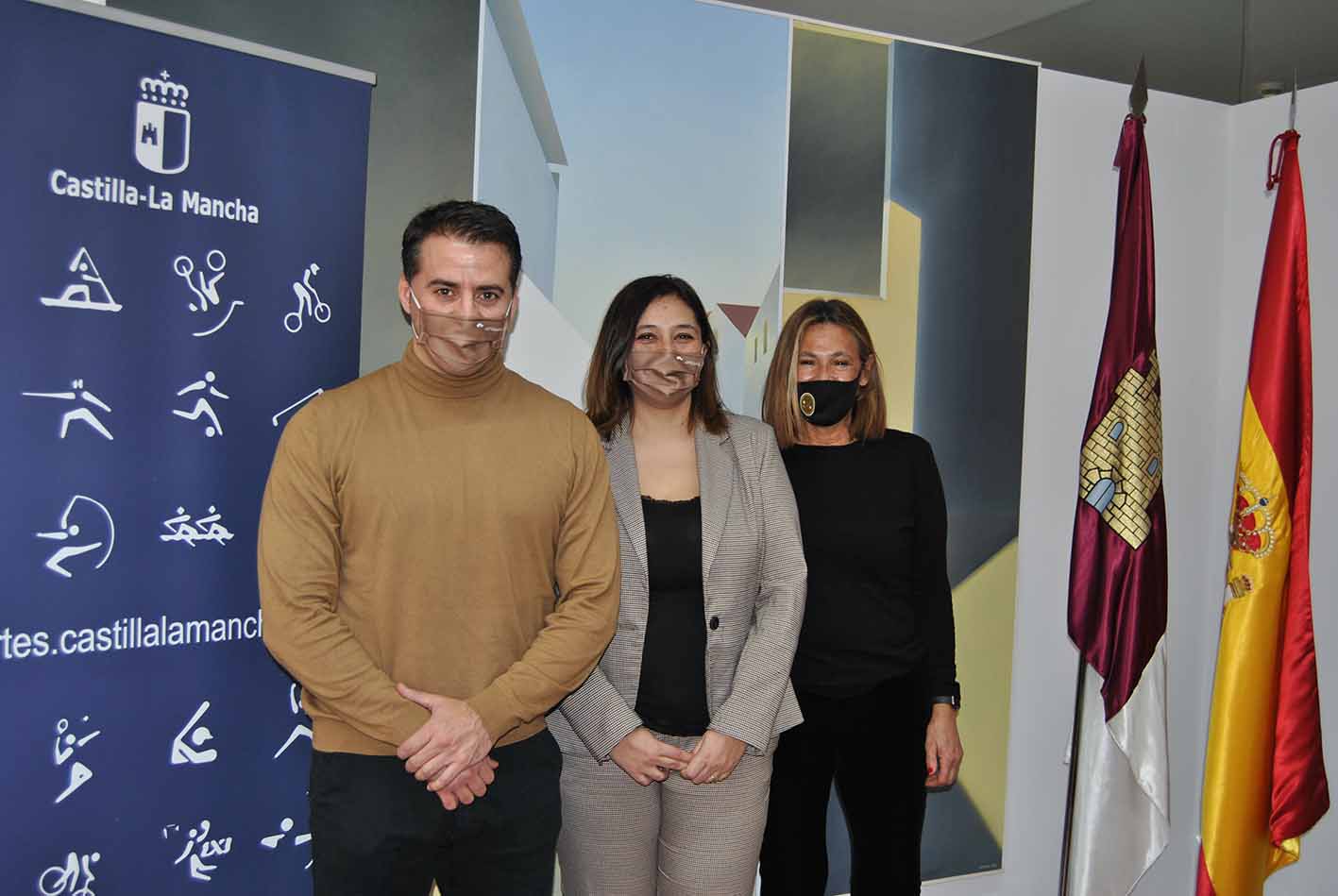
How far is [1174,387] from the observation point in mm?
3287

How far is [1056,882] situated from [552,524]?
7.58 ft

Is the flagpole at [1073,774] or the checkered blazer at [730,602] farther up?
the checkered blazer at [730,602]

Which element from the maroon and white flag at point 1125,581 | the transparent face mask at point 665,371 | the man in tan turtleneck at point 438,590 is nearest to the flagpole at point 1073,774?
the maroon and white flag at point 1125,581

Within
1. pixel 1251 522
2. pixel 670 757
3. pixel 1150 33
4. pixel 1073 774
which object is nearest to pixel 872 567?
pixel 670 757

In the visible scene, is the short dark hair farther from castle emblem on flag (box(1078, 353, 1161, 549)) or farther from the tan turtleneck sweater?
castle emblem on flag (box(1078, 353, 1161, 549))

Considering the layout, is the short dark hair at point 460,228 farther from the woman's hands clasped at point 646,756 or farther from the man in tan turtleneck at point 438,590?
the woman's hands clasped at point 646,756

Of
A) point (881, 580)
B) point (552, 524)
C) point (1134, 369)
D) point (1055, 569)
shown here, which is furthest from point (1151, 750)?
point (552, 524)

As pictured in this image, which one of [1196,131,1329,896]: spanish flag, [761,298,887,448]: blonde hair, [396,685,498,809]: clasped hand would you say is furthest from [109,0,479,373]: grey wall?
[1196,131,1329,896]: spanish flag

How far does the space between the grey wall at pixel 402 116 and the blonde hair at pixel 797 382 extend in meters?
0.82

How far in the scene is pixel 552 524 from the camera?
185cm

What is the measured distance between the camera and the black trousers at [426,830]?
1.72 m

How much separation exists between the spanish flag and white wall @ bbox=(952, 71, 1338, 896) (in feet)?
0.80

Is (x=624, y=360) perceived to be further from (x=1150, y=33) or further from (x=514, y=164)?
(x=1150, y=33)

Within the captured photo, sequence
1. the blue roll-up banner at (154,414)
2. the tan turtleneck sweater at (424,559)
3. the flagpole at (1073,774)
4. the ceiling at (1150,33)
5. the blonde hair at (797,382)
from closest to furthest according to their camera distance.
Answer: the tan turtleneck sweater at (424,559) < the blue roll-up banner at (154,414) < the blonde hair at (797,382) < the flagpole at (1073,774) < the ceiling at (1150,33)
